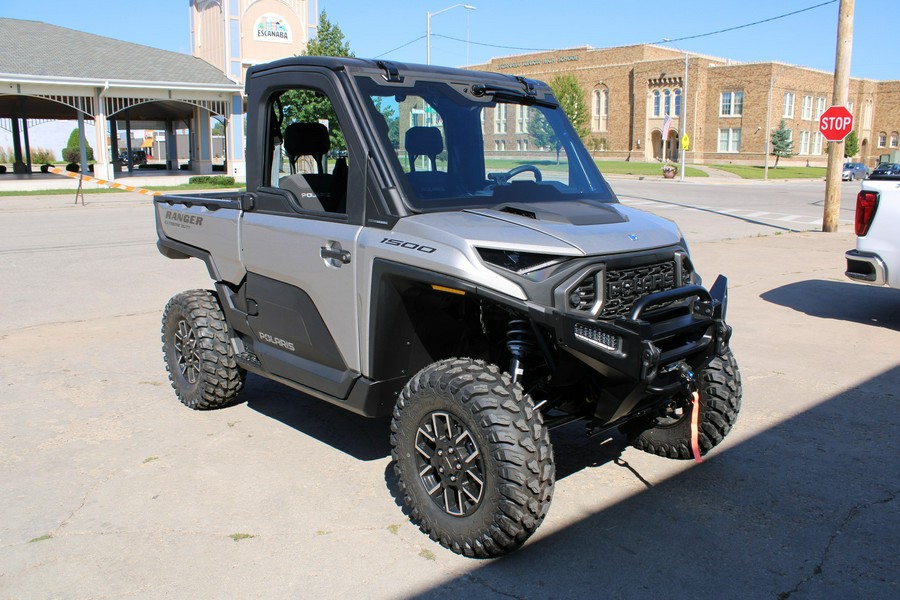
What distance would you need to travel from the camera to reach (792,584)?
3498 mm

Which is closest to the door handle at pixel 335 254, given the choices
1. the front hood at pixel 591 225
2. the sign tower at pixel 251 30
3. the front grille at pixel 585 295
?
the front hood at pixel 591 225

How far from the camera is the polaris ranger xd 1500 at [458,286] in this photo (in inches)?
138

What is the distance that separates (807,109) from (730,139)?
9.15m

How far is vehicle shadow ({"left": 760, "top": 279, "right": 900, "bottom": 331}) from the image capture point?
9.22 metres

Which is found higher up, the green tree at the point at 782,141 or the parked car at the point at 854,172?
the green tree at the point at 782,141

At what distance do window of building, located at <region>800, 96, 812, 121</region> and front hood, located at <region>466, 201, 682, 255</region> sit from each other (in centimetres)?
8391

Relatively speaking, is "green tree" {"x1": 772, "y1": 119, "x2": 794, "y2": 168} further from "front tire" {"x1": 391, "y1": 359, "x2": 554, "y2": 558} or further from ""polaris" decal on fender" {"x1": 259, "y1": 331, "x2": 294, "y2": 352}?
"front tire" {"x1": 391, "y1": 359, "x2": 554, "y2": 558}

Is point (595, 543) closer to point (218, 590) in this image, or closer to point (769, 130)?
point (218, 590)

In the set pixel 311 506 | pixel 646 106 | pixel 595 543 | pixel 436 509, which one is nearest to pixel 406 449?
pixel 436 509

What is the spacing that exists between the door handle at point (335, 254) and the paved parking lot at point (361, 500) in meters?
1.27

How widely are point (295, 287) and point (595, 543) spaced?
2081 mm

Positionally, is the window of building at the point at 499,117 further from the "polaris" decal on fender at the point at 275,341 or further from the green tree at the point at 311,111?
the "polaris" decal on fender at the point at 275,341

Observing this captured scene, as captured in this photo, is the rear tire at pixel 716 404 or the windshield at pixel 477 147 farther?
the rear tire at pixel 716 404

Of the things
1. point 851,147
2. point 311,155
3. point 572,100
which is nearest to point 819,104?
point 851,147
